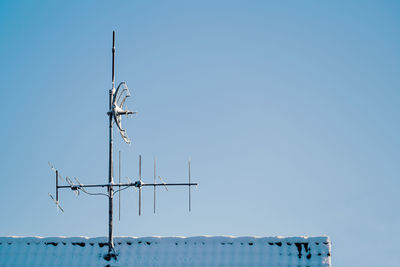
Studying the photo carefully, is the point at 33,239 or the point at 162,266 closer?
the point at 162,266

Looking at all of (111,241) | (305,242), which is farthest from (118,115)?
(305,242)

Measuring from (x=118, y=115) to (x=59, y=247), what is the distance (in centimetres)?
473

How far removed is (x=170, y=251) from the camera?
19938 mm

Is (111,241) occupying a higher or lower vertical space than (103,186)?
lower

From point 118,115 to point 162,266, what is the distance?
4.77 metres

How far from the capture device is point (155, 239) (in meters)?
20.3

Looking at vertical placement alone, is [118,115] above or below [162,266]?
above

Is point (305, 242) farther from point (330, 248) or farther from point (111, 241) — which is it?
point (111, 241)

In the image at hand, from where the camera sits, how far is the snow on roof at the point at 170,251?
19125 millimetres

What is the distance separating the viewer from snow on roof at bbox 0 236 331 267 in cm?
1912

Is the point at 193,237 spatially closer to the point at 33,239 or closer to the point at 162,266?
the point at 162,266

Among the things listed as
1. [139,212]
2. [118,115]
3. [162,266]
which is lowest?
[162,266]

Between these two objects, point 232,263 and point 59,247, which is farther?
point 59,247

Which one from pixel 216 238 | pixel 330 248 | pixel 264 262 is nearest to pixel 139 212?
pixel 216 238
